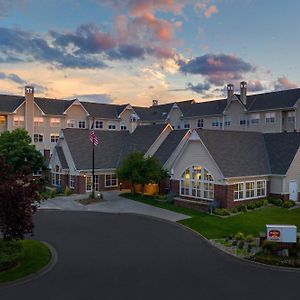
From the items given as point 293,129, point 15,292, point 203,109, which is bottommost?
point 15,292

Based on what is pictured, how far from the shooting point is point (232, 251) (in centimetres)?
2025

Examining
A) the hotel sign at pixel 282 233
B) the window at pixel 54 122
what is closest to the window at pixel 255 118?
the window at pixel 54 122

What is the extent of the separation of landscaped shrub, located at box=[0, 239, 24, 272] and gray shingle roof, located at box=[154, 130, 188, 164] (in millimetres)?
24242

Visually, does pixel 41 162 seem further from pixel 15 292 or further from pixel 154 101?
pixel 154 101

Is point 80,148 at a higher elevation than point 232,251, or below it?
A: higher

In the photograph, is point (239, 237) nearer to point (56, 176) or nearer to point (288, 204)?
point (288, 204)

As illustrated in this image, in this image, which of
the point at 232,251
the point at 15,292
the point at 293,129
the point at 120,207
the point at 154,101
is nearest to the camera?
the point at 15,292

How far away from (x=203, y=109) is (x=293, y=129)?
61.4 ft

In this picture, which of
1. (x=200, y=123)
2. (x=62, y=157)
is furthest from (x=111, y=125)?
(x=62, y=157)

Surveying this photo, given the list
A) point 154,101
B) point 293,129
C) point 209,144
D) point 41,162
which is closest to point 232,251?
point 209,144

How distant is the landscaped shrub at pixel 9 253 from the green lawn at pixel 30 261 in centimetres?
33

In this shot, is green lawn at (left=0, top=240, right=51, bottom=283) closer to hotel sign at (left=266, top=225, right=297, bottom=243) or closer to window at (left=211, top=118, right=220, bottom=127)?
hotel sign at (left=266, top=225, right=297, bottom=243)

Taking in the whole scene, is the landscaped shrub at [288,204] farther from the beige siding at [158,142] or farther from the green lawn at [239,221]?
the beige siding at [158,142]

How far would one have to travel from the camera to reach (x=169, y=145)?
43750mm
